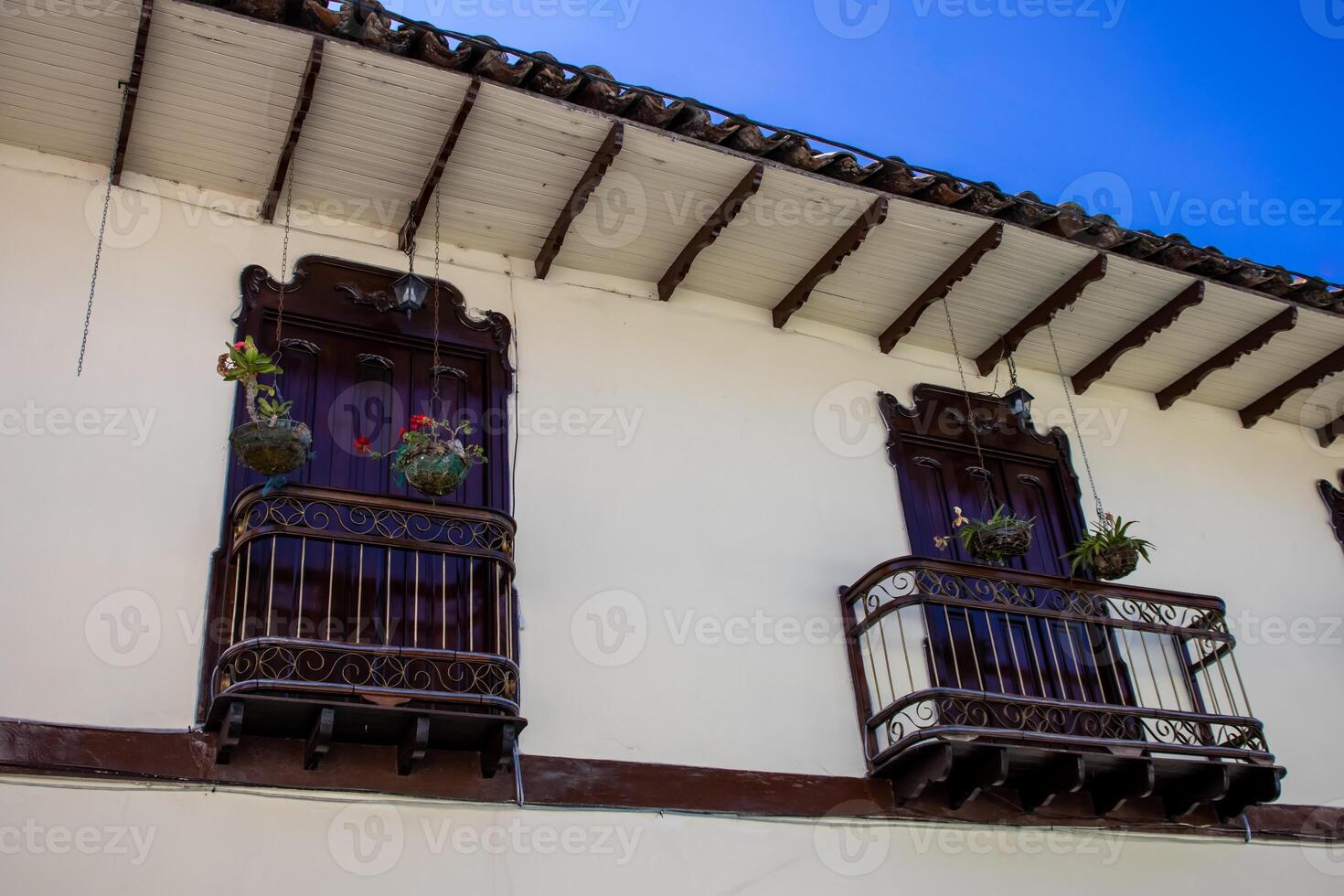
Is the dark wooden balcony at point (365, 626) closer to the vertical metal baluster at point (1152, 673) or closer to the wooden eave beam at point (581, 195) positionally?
the wooden eave beam at point (581, 195)

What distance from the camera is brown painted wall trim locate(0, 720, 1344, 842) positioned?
604cm

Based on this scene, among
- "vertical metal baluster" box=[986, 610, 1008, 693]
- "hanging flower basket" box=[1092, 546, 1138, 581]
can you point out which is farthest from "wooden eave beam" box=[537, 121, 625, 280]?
"hanging flower basket" box=[1092, 546, 1138, 581]

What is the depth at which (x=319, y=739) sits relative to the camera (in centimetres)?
619

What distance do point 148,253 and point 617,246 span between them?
274cm

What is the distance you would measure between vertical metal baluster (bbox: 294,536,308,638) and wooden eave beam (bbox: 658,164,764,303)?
3.03 meters

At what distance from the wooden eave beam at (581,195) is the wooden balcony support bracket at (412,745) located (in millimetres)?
3227

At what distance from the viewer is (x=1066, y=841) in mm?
7840

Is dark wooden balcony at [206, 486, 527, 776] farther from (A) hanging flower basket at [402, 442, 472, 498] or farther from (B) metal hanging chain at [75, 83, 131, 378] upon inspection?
(B) metal hanging chain at [75, 83, 131, 378]

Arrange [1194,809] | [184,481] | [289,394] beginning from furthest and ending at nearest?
[1194,809] → [289,394] → [184,481]

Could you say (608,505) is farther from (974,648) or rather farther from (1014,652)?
(1014,652)

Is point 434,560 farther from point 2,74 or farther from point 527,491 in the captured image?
point 2,74

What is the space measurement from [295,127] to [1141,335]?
5685mm

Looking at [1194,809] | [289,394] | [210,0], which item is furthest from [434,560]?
[1194,809]

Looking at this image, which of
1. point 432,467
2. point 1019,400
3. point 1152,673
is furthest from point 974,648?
point 432,467
